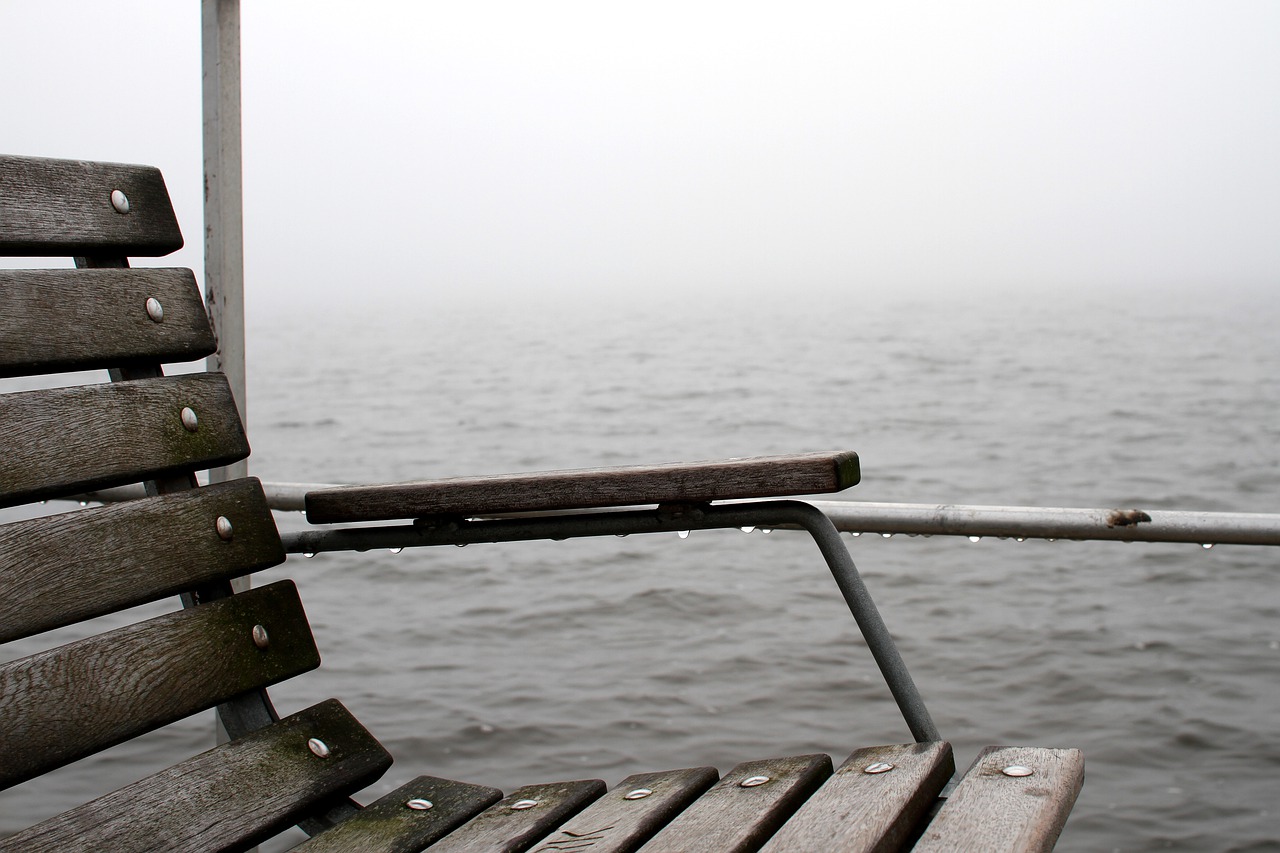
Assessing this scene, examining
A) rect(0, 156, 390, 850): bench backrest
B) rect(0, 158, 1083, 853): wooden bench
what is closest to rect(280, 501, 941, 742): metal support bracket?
rect(0, 158, 1083, 853): wooden bench

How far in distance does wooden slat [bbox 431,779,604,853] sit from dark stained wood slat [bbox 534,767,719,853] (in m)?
0.01

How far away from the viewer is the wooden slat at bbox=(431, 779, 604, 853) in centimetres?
86

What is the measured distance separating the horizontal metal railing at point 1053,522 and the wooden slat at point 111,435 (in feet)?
0.39

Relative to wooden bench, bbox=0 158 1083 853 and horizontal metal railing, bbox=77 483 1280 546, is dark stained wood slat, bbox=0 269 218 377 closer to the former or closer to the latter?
wooden bench, bbox=0 158 1083 853

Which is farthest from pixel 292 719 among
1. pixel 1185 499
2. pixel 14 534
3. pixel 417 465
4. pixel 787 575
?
pixel 417 465

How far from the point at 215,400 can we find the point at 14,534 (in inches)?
9.1

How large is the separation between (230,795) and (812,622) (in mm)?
5834

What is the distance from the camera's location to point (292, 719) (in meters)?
1.01

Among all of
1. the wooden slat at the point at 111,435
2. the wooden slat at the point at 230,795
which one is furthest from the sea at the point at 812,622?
the wooden slat at the point at 111,435

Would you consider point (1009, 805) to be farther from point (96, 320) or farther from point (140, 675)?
point (96, 320)

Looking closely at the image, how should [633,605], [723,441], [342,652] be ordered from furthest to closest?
[723,441]
[633,605]
[342,652]

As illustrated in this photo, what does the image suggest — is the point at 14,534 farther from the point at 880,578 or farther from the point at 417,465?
the point at 417,465

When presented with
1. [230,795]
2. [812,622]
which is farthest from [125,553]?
[812,622]

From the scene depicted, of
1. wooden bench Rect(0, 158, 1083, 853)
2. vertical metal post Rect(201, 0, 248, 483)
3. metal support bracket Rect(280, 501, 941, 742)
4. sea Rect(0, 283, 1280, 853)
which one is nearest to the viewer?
wooden bench Rect(0, 158, 1083, 853)
